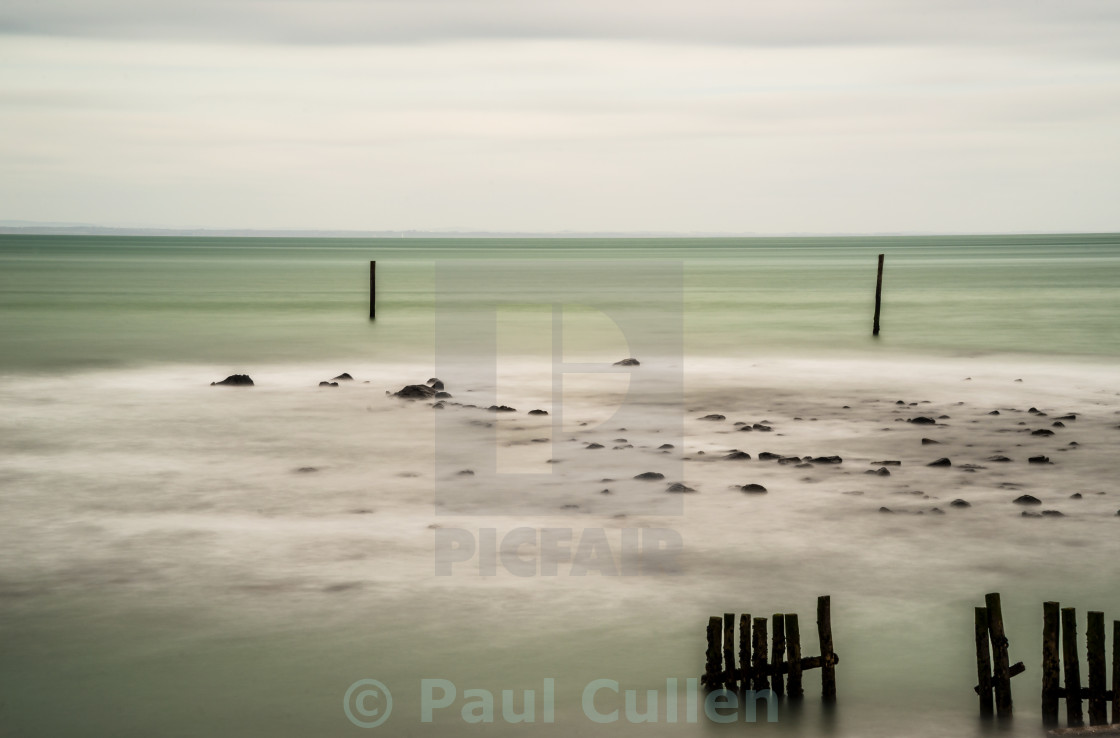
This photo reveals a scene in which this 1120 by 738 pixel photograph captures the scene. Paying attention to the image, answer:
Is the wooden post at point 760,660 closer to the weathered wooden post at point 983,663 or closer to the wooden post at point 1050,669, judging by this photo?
the weathered wooden post at point 983,663

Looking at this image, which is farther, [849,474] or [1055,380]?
[1055,380]

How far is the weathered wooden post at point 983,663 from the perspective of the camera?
25.9ft

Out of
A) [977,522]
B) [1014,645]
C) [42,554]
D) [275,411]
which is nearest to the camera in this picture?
[1014,645]

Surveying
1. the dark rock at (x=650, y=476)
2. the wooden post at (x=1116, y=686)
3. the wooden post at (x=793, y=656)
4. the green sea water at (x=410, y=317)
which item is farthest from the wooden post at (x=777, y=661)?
the green sea water at (x=410, y=317)

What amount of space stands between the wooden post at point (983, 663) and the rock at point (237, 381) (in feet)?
68.2

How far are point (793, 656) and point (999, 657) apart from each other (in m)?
1.41

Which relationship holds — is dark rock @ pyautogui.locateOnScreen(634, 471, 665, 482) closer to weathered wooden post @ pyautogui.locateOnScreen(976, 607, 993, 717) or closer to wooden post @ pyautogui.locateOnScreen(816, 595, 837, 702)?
wooden post @ pyautogui.locateOnScreen(816, 595, 837, 702)

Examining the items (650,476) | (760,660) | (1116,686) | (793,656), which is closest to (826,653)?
(793,656)

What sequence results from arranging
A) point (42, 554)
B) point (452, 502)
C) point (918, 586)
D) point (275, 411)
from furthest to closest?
1. point (275, 411)
2. point (452, 502)
3. point (42, 554)
4. point (918, 586)

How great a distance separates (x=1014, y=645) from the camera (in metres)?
9.77

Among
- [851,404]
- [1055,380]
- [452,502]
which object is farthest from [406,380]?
[1055,380]

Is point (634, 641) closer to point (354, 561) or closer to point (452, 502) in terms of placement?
point (354, 561)

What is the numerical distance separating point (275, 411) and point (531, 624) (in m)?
13.3

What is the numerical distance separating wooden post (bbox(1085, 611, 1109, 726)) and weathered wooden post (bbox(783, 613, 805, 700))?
1888 millimetres
